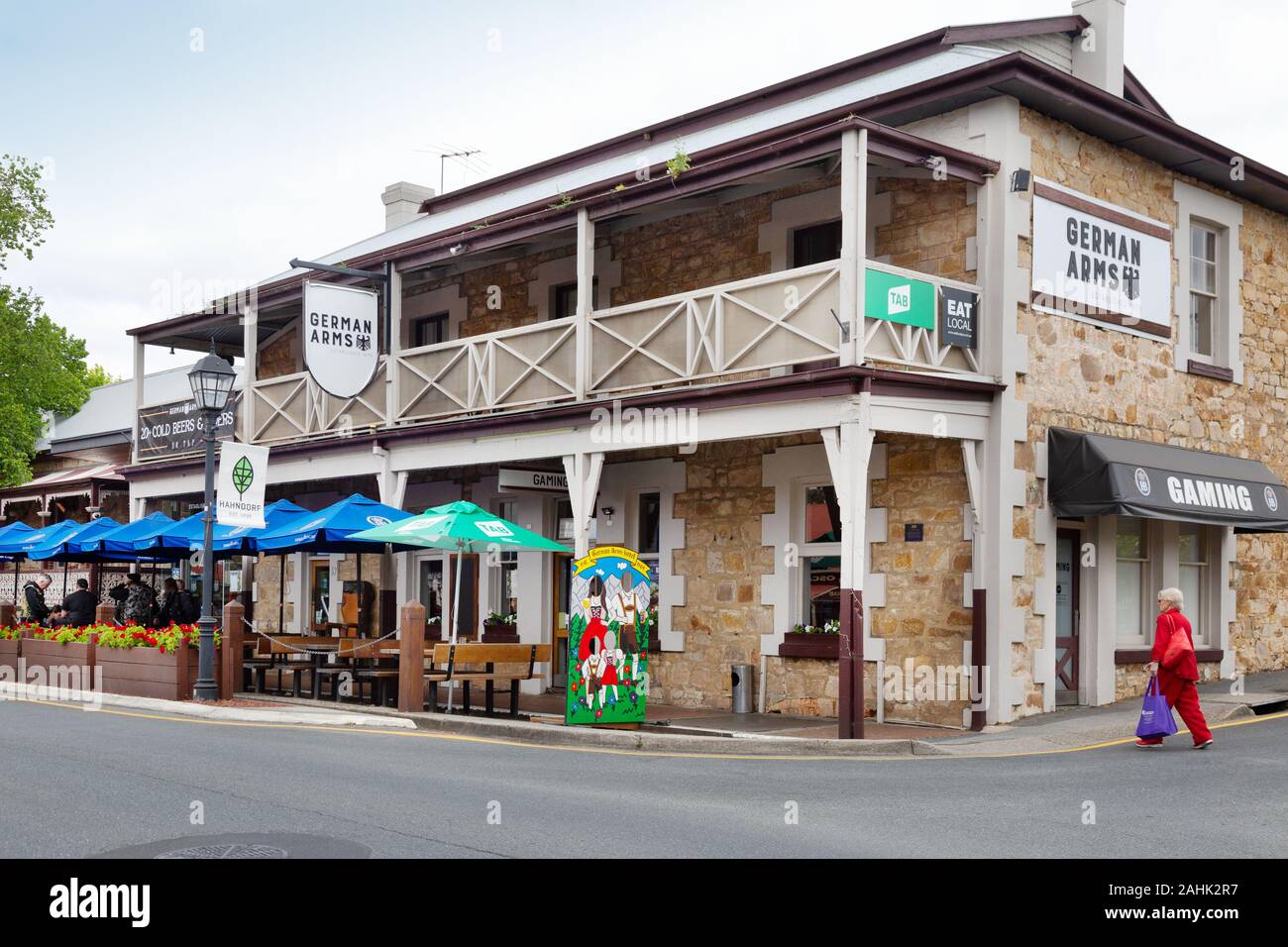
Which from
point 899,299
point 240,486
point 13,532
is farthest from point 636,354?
point 13,532

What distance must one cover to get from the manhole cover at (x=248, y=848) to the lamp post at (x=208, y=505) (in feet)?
31.6

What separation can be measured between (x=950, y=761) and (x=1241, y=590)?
316 inches

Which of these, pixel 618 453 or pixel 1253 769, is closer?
pixel 1253 769

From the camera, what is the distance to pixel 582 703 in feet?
46.3

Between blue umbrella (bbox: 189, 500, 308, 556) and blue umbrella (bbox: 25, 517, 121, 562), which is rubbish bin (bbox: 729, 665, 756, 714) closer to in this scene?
blue umbrella (bbox: 189, 500, 308, 556)

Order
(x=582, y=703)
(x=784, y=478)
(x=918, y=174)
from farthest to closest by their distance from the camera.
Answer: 1. (x=784, y=478)
2. (x=918, y=174)
3. (x=582, y=703)

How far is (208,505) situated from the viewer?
17.3 metres

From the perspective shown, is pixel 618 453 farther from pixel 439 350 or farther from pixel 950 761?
pixel 950 761

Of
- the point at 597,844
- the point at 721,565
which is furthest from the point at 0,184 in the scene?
the point at 597,844

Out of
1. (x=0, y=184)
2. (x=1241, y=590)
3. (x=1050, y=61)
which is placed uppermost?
(x=0, y=184)

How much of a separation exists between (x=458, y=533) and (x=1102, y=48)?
9.55m

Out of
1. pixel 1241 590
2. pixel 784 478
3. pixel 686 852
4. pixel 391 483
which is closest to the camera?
pixel 686 852

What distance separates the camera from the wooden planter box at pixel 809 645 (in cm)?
1552

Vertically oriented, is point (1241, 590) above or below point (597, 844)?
above
